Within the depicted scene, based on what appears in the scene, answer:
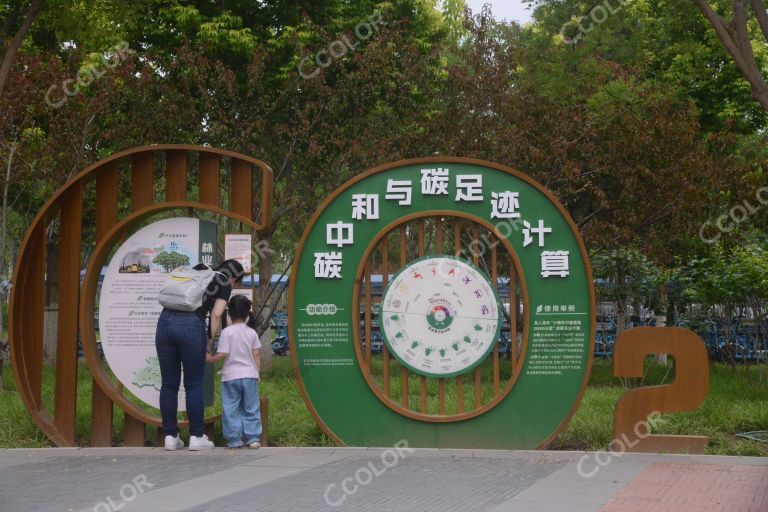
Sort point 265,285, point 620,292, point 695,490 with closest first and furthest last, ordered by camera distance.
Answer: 1. point 695,490
2. point 620,292
3. point 265,285

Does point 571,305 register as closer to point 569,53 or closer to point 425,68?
point 425,68

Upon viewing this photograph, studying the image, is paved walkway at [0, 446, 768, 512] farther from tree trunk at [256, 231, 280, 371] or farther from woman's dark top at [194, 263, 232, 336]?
tree trunk at [256, 231, 280, 371]

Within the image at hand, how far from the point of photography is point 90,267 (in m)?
8.56

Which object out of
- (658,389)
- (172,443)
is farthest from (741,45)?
(172,443)

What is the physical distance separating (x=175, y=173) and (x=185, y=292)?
139 centimetres

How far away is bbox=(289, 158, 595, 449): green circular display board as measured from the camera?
319 inches

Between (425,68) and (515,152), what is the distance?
9.07ft

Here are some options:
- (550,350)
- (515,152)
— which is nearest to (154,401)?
(550,350)

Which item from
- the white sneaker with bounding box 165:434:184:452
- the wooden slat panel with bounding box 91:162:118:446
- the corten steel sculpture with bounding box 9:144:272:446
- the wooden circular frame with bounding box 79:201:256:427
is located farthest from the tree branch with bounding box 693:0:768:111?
the white sneaker with bounding box 165:434:184:452

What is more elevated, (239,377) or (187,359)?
(187,359)

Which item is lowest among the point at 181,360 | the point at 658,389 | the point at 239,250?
the point at 658,389

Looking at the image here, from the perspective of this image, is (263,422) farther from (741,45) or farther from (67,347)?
(741,45)

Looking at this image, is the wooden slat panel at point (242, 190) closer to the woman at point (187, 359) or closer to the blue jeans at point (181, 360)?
the woman at point (187, 359)

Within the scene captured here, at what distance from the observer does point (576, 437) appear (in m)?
8.70
